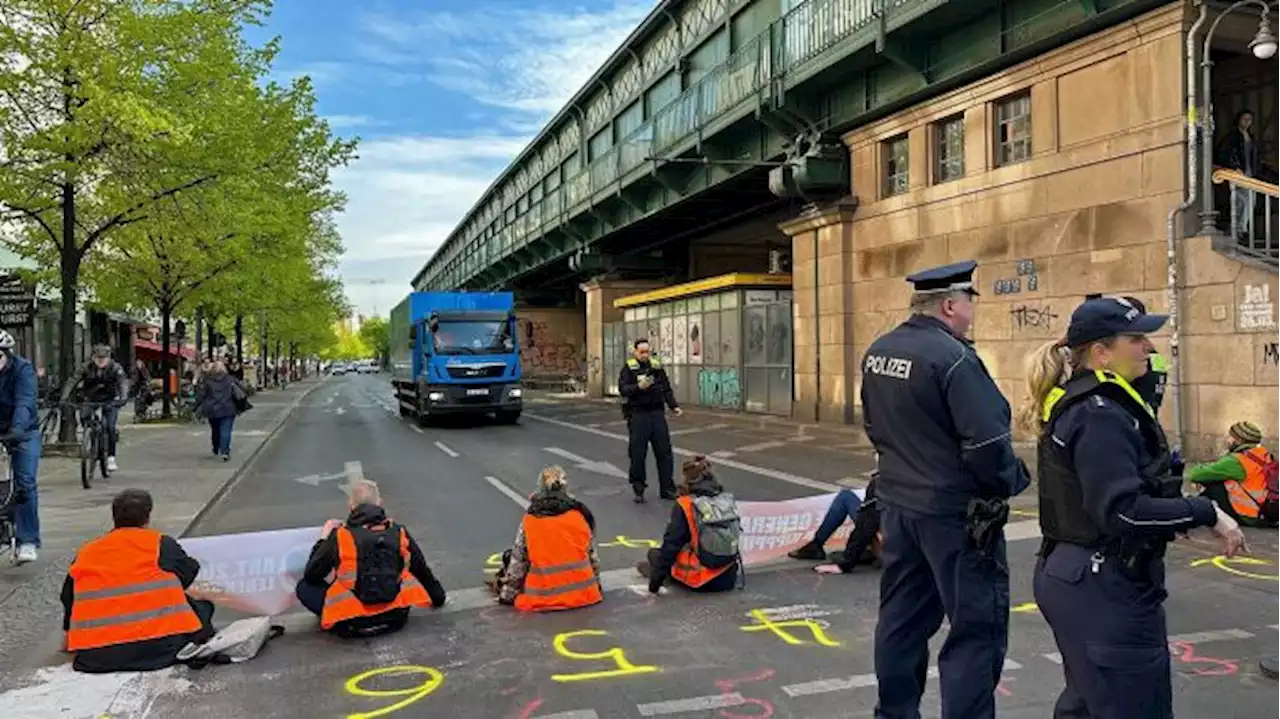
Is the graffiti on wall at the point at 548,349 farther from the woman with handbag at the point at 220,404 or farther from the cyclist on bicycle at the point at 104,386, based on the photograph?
the cyclist on bicycle at the point at 104,386

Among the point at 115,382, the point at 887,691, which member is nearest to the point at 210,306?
the point at 115,382

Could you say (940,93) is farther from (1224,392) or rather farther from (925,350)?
(925,350)

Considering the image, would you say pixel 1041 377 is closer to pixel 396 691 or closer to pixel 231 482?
pixel 396 691

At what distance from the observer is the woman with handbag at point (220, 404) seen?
50.3ft

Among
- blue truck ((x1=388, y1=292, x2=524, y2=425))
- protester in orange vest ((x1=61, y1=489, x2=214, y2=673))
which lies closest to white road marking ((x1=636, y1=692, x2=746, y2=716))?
protester in orange vest ((x1=61, y1=489, x2=214, y2=673))

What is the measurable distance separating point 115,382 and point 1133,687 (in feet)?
43.6

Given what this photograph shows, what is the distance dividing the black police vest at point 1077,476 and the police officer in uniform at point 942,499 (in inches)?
11.6

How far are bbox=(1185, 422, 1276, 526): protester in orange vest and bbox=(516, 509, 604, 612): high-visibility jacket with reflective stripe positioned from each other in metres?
5.80

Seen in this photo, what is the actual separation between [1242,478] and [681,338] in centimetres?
2228

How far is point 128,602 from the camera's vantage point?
5.06 meters

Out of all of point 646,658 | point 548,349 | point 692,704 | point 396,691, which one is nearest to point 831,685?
point 692,704

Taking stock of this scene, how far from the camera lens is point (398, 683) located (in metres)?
4.78

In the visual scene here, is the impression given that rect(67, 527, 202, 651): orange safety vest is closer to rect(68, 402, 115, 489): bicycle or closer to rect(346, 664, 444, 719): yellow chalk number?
rect(346, 664, 444, 719): yellow chalk number

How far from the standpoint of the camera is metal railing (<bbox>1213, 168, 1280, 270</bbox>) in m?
12.1
